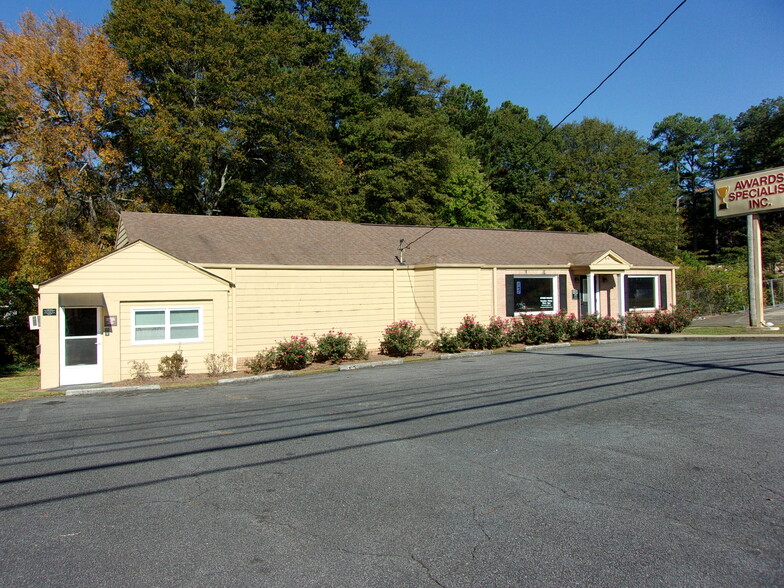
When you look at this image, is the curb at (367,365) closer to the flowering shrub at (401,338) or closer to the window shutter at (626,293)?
the flowering shrub at (401,338)

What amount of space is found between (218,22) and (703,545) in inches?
1287

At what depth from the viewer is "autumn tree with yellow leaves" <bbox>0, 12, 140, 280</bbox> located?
21.5 meters

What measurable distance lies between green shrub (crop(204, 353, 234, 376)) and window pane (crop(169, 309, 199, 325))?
104 cm

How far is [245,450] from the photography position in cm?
686

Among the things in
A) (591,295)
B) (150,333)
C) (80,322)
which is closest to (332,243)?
(150,333)

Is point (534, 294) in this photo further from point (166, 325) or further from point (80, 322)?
point (80, 322)

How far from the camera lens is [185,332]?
15.2 meters

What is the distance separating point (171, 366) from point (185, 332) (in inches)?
40.6

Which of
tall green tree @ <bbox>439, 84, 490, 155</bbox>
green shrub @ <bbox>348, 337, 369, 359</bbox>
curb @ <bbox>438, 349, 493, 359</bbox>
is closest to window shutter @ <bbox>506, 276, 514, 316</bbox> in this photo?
curb @ <bbox>438, 349, 493, 359</bbox>

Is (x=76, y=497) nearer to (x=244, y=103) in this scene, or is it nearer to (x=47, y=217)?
(x=47, y=217)

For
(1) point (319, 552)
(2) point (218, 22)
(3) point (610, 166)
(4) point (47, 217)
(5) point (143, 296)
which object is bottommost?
(1) point (319, 552)

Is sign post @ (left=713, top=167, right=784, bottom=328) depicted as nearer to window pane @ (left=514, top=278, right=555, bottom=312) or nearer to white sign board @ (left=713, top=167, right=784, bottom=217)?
white sign board @ (left=713, top=167, right=784, bottom=217)

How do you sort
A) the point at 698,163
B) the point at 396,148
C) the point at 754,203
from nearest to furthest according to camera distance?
the point at 754,203 → the point at 396,148 → the point at 698,163

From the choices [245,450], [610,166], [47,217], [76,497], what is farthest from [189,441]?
[610,166]
